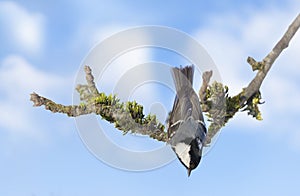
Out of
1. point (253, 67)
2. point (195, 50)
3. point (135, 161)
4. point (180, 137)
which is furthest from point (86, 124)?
point (253, 67)

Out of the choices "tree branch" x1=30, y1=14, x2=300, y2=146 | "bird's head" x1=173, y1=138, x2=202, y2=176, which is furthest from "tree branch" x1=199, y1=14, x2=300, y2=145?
"bird's head" x1=173, y1=138, x2=202, y2=176

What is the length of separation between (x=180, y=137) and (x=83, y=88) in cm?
97

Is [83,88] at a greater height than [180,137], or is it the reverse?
[83,88]

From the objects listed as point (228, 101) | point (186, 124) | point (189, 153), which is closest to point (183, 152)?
point (189, 153)

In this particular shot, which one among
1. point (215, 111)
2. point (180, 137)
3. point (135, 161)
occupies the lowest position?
point (135, 161)

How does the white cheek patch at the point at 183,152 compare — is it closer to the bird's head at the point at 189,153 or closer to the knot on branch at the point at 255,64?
the bird's head at the point at 189,153

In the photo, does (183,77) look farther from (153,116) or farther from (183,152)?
(183,152)

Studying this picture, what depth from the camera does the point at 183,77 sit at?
355 cm

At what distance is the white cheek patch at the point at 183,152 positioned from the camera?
356 cm

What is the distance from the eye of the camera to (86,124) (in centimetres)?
349

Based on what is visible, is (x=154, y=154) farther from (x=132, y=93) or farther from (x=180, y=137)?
(x=132, y=93)

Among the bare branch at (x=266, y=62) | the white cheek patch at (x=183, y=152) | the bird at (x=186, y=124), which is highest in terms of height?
the bare branch at (x=266, y=62)

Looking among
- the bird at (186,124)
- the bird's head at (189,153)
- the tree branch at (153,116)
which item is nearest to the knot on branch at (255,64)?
the tree branch at (153,116)

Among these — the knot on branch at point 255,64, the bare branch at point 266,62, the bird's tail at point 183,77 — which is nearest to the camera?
the bare branch at point 266,62
